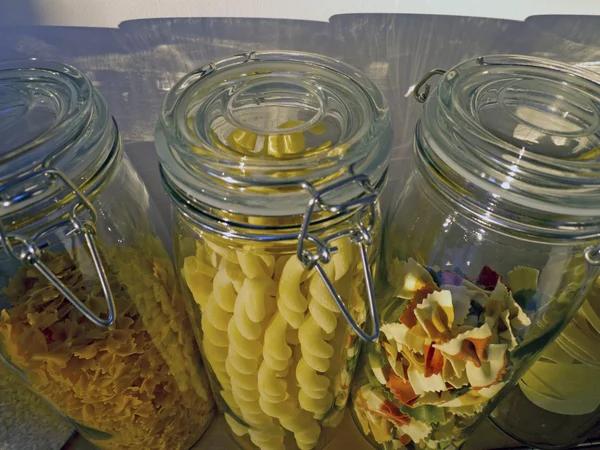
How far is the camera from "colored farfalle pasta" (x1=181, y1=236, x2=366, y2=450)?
0.26 m

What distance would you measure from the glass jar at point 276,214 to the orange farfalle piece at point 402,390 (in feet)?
0.11

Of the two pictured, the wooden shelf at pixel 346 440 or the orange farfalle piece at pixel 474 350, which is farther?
the wooden shelf at pixel 346 440

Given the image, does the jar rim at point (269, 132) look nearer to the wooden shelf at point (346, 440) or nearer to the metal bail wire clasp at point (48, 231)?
the metal bail wire clasp at point (48, 231)

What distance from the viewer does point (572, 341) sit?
330 mm

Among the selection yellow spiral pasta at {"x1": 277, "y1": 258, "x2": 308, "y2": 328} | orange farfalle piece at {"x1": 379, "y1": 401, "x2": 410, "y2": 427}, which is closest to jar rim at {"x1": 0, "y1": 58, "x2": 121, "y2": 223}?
yellow spiral pasta at {"x1": 277, "y1": 258, "x2": 308, "y2": 328}

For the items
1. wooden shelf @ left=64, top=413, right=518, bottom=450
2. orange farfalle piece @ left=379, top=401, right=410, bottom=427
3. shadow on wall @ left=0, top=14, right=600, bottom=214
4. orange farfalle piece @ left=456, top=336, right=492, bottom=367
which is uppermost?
shadow on wall @ left=0, top=14, right=600, bottom=214

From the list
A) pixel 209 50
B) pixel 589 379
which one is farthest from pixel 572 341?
pixel 209 50

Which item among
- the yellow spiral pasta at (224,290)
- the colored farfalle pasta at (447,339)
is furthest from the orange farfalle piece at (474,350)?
the yellow spiral pasta at (224,290)

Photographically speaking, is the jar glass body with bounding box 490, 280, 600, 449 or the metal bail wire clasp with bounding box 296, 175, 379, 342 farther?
the jar glass body with bounding box 490, 280, 600, 449

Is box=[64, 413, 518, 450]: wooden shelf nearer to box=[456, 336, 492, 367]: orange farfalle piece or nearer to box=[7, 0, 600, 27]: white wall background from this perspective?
box=[456, 336, 492, 367]: orange farfalle piece

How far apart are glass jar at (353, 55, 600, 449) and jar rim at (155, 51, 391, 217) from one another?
0.14 ft

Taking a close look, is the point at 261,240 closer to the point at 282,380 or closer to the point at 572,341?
the point at 282,380

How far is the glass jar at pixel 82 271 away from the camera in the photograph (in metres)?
0.24

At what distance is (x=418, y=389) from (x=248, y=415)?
11 cm
